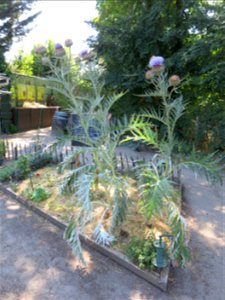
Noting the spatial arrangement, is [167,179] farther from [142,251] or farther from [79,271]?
[79,271]

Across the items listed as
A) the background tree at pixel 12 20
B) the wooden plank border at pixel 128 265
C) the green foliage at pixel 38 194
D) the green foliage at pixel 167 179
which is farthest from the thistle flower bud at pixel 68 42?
the background tree at pixel 12 20

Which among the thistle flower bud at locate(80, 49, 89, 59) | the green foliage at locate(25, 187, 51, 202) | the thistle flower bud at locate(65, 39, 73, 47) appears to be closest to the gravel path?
the green foliage at locate(25, 187, 51, 202)

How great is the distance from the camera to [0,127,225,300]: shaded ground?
218cm

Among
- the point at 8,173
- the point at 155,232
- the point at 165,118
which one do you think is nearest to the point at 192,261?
the point at 155,232

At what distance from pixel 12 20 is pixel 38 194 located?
41.4ft

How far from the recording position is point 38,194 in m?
3.77

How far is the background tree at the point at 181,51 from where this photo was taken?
6.07m

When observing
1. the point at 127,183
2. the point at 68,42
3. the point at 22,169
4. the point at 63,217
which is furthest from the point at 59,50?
the point at 22,169

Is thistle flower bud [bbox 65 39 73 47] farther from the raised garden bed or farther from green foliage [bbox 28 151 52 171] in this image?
green foliage [bbox 28 151 52 171]

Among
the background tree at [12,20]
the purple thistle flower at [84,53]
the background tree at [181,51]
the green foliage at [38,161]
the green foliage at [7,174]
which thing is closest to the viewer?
the purple thistle flower at [84,53]

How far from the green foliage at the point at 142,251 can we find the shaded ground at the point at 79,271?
0.46 ft

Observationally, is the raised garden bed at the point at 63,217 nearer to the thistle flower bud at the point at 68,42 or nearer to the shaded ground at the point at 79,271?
the shaded ground at the point at 79,271

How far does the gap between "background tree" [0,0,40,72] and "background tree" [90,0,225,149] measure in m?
7.76

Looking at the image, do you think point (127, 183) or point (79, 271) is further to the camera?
point (127, 183)
